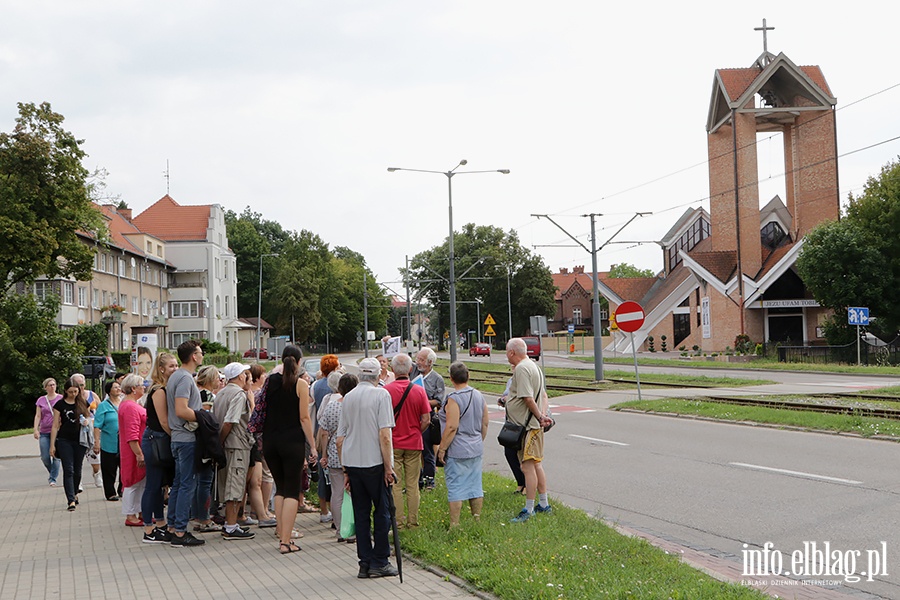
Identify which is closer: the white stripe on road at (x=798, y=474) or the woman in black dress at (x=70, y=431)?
the white stripe on road at (x=798, y=474)

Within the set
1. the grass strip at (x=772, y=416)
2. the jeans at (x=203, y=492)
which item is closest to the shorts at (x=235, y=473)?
the jeans at (x=203, y=492)

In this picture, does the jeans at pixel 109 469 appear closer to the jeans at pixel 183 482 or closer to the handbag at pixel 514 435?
the jeans at pixel 183 482

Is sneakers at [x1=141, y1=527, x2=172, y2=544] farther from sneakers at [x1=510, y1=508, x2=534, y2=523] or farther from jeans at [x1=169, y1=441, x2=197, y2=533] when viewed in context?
sneakers at [x1=510, y1=508, x2=534, y2=523]

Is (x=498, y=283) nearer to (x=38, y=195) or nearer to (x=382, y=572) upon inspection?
(x=38, y=195)

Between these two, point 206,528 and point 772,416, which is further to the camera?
point 772,416

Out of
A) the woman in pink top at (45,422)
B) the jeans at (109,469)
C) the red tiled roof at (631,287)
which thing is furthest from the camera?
the red tiled roof at (631,287)

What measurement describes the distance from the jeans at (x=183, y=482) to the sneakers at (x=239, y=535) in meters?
0.46

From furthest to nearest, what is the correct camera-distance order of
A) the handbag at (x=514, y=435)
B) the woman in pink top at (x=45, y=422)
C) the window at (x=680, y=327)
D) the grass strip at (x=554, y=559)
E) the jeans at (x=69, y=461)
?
the window at (x=680, y=327) < the woman in pink top at (x=45, y=422) < the jeans at (x=69, y=461) < the handbag at (x=514, y=435) < the grass strip at (x=554, y=559)

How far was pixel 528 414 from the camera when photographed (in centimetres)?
894

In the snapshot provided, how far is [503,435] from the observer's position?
354 inches

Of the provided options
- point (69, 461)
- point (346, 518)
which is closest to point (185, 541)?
point (346, 518)

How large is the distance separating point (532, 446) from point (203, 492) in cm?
347

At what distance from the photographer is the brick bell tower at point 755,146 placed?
5347 cm

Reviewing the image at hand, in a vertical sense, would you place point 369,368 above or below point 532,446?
above
